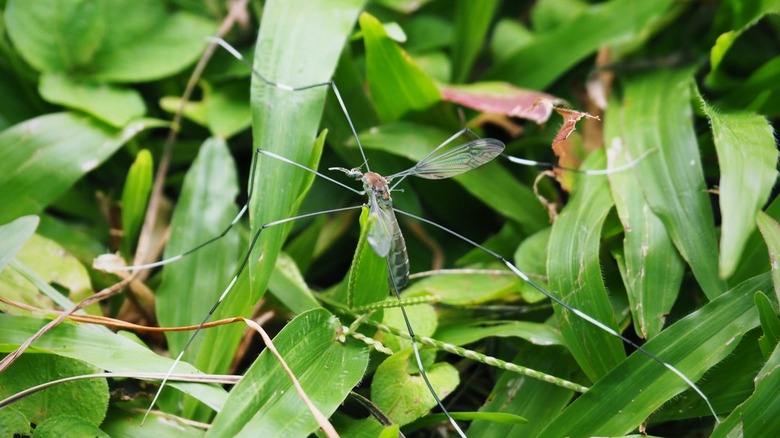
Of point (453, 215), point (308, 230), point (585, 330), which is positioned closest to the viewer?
point (585, 330)

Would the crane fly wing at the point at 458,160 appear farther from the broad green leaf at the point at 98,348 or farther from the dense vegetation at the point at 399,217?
the broad green leaf at the point at 98,348

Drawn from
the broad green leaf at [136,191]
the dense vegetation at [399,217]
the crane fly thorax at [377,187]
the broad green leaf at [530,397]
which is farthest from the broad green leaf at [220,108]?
the broad green leaf at [530,397]

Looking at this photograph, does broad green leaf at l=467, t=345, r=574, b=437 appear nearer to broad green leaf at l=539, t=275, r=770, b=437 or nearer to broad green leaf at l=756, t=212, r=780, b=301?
broad green leaf at l=539, t=275, r=770, b=437

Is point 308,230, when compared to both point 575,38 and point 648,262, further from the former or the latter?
point 575,38

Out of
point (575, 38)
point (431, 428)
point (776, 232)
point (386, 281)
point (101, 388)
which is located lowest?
point (431, 428)

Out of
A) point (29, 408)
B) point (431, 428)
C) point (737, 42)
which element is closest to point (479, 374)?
point (431, 428)

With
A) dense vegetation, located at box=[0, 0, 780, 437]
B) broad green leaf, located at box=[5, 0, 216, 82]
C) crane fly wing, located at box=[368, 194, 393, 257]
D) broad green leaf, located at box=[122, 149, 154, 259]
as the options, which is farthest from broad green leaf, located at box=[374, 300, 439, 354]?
broad green leaf, located at box=[5, 0, 216, 82]

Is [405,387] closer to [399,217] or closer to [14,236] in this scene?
[399,217]
